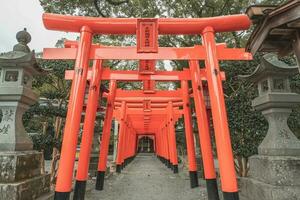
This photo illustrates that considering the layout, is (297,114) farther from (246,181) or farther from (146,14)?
(146,14)

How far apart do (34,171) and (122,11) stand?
1027 cm

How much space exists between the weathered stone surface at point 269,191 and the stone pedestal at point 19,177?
4.04 meters

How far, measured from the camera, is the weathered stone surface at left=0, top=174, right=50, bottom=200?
4043 mm

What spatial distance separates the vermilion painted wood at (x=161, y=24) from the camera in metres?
5.48

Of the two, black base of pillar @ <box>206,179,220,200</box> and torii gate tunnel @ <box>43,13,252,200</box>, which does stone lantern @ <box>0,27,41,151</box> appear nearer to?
torii gate tunnel @ <box>43,13,252,200</box>

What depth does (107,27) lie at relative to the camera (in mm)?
5648

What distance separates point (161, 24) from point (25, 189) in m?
4.27

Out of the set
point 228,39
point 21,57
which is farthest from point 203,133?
point 228,39

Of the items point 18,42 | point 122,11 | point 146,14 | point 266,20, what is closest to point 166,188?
point 18,42

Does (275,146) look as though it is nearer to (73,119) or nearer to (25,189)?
(73,119)

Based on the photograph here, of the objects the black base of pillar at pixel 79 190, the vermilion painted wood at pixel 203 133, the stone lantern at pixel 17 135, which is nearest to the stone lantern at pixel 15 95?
the stone lantern at pixel 17 135

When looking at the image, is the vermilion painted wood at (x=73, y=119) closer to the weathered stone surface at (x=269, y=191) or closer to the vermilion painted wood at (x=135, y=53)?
the vermilion painted wood at (x=135, y=53)

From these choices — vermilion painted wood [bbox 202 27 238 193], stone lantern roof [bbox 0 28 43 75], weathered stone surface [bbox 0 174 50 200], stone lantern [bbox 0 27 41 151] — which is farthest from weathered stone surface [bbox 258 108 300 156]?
stone lantern roof [bbox 0 28 43 75]

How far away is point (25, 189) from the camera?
4344 millimetres
